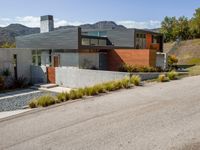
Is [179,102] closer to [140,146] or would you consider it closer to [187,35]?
[140,146]

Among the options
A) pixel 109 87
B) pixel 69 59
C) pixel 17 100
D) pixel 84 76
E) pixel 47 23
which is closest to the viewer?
pixel 109 87

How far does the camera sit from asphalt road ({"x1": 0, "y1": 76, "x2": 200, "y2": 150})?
643 centimetres

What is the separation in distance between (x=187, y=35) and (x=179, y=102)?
52.0 m

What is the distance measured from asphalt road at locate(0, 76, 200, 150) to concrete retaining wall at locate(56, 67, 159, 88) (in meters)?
4.89

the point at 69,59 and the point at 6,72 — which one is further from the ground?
the point at 69,59

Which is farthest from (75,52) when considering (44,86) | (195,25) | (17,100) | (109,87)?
(195,25)

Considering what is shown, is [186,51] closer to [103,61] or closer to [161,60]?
[161,60]

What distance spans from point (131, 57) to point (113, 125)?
656 inches

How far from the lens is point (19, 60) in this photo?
864 inches

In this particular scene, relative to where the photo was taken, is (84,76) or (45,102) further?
(84,76)

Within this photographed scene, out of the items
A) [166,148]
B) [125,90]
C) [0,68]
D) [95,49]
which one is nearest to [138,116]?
[166,148]

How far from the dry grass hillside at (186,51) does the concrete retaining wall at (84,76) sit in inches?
975

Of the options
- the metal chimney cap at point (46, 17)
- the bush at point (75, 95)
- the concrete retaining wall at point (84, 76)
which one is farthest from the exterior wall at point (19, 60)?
the metal chimney cap at point (46, 17)

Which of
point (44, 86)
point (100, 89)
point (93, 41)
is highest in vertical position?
point (93, 41)
